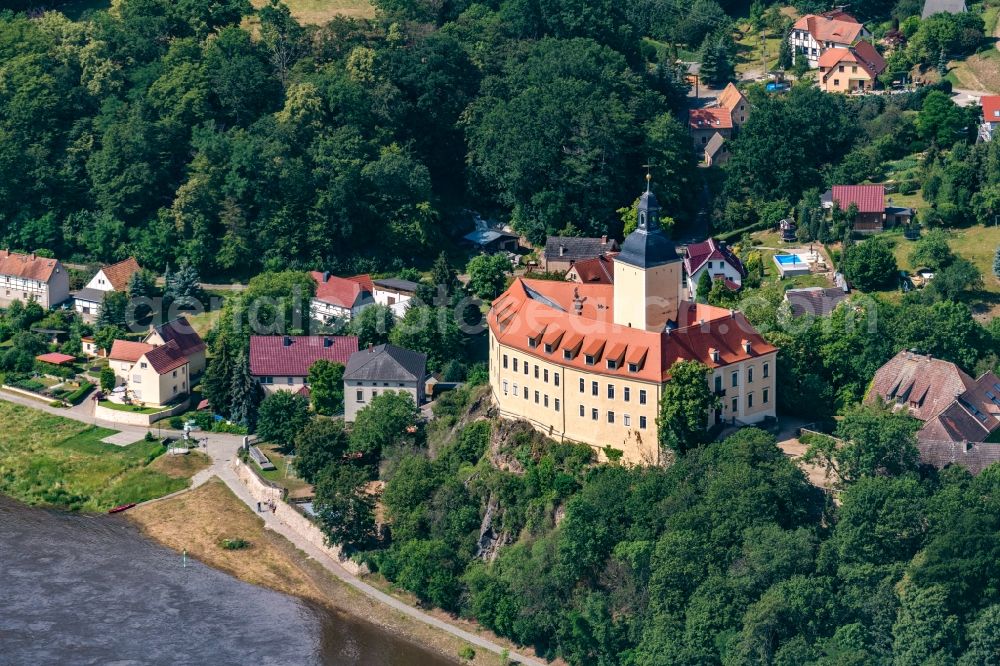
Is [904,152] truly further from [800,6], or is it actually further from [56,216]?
[56,216]

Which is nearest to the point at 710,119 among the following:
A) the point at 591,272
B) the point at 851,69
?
the point at 851,69

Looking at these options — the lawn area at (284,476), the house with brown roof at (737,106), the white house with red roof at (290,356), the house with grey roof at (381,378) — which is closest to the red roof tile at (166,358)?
the white house with red roof at (290,356)

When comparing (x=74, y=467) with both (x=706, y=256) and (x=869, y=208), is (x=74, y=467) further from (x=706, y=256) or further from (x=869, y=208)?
(x=869, y=208)

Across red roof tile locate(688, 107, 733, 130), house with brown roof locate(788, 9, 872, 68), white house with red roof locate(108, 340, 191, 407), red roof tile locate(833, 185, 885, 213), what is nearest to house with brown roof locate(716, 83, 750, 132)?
red roof tile locate(688, 107, 733, 130)

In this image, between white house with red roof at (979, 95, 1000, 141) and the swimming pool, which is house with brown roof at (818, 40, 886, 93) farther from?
the swimming pool

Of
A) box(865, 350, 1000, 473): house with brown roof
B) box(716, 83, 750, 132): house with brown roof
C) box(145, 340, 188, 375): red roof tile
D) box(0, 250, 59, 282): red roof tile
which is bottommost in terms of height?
box(145, 340, 188, 375): red roof tile

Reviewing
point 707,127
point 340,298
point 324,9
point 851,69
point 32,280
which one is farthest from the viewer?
point 324,9
